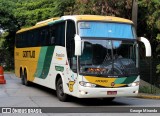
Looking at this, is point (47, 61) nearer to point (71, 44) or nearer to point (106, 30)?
point (71, 44)

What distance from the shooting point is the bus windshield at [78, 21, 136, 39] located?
14235mm

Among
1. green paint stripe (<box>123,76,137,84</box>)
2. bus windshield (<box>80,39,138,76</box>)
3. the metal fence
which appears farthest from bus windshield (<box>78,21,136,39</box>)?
the metal fence

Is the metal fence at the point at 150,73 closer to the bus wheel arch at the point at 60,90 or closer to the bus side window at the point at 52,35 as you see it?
the bus side window at the point at 52,35

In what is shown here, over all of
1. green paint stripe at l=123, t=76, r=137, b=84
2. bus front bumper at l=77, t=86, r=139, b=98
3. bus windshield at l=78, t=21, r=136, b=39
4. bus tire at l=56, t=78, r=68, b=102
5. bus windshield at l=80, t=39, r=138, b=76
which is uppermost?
bus windshield at l=78, t=21, r=136, b=39

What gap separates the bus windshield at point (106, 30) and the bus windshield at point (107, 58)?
0.85 ft

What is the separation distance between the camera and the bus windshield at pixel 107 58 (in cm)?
1386

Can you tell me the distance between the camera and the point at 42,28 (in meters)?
19.0

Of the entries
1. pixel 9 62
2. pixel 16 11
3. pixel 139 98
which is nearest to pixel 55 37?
pixel 139 98

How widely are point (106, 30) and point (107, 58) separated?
3.64ft

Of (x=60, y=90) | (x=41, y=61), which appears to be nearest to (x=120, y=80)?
(x=60, y=90)

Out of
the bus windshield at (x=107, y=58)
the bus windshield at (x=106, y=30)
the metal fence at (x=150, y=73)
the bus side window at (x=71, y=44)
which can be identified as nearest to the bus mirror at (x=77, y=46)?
the bus windshield at (x=107, y=58)

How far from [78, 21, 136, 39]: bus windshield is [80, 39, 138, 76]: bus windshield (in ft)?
0.85

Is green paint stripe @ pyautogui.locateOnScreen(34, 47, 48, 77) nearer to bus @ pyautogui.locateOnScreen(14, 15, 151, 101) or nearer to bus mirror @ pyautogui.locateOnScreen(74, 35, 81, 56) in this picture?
bus @ pyautogui.locateOnScreen(14, 15, 151, 101)

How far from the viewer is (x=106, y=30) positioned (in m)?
14.5
